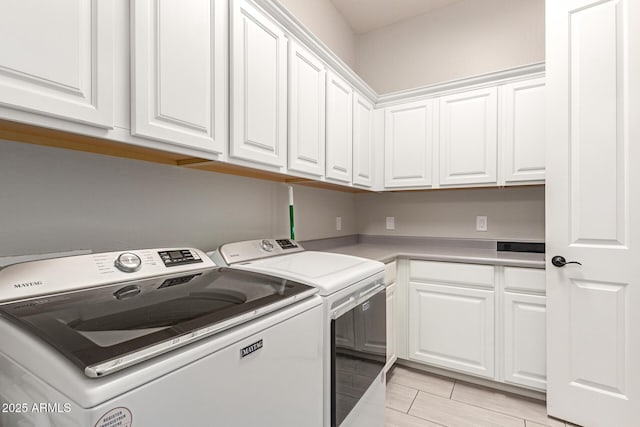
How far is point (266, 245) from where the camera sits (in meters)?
1.64

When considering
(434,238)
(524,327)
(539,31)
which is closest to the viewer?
(524,327)

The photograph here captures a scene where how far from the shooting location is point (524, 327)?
74.5 inches

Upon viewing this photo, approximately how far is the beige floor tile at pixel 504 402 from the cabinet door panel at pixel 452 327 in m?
0.13

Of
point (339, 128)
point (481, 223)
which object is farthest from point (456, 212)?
point (339, 128)

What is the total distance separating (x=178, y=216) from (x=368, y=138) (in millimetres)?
1660

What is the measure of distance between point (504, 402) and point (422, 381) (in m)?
0.49

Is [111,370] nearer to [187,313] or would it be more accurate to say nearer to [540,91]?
[187,313]

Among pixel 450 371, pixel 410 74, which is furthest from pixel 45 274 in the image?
pixel 410 74

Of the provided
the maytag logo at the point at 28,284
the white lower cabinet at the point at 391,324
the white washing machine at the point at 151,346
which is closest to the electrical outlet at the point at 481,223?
the white lower cabinet at the point at 391,324

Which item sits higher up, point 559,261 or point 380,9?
point 380,9

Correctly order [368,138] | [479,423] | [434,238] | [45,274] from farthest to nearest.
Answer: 1. [434,238]
2. [368,138]
3. [479,423]
4. [45,274]

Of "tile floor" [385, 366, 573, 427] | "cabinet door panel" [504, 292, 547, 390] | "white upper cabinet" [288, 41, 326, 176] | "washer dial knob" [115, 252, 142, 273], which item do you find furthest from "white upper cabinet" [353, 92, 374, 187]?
"washer dial knob" [115, 252, 142, 273]

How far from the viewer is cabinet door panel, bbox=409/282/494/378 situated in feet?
6.56

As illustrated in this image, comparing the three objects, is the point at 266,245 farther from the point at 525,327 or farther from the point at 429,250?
the point at 525,327
